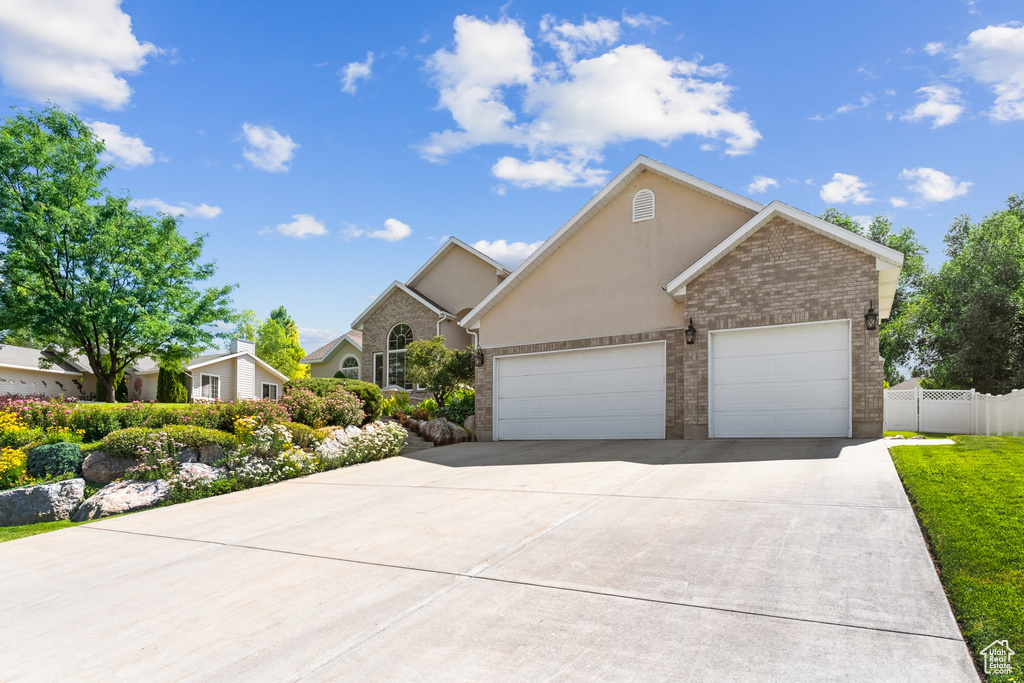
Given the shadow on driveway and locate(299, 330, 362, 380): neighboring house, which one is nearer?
the shadow on driveway

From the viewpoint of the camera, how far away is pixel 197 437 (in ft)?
37.3

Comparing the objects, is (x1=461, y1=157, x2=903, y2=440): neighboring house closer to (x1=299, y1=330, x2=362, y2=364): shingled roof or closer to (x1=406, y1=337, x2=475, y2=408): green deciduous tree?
(x1=406, y1=337, x2=475, y2=408): green deciduous tree

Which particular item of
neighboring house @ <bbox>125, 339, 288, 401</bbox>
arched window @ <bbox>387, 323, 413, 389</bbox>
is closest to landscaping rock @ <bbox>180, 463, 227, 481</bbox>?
arched window @ <bbox>387, 323, 413, 389</bbox>

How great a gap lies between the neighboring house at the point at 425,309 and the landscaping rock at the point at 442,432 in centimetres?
684

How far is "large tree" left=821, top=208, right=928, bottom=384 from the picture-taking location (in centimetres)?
3612

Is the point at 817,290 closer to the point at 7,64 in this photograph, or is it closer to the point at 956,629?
the point at 956,629

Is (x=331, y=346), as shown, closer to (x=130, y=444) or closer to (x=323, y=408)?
(x=323, y=408)

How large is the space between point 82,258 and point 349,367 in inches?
468

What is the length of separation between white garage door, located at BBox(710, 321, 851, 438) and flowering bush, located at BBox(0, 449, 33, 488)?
13243mm

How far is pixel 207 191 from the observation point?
57.2 ft

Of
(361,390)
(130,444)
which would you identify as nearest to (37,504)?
(130,444)

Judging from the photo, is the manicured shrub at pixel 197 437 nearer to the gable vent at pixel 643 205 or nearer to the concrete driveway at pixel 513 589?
the concrete driveway at pixel 513 589

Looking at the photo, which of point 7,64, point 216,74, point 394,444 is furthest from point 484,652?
point 7,64

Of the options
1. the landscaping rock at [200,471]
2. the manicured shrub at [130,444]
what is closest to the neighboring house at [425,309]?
the landscaping rock at [200,471]
